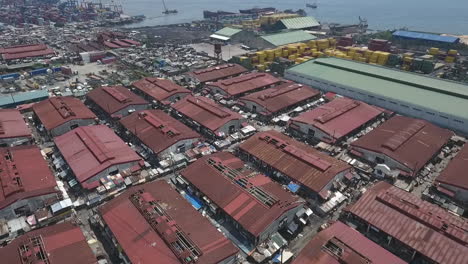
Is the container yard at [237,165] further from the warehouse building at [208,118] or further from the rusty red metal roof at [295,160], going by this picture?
the warehouse building at [208,118]

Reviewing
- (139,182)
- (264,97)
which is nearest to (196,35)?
Answer: (264,97)

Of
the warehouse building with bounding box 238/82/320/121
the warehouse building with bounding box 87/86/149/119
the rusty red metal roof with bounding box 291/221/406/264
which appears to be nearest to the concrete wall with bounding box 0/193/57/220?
the warehouse building with bounding box 87/86/149/119

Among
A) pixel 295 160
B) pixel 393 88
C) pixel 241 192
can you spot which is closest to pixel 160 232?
pixel 241 192

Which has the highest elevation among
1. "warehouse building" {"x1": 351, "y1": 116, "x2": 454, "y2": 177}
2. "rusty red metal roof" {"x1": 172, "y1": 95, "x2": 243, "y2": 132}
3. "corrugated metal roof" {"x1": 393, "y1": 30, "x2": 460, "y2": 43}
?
"corrugated metal roof" {"x1": 393, "y1": 30, "x2": 460, "y2": 43}

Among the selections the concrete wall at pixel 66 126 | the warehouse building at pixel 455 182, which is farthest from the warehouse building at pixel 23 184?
the warehouse building at pixel 455 182

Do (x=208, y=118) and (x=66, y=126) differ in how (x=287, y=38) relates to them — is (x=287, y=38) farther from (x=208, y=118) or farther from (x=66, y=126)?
(x=66, y=126)

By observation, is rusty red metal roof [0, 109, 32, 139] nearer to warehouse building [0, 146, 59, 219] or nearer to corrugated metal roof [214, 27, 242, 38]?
warehouse building [0, 146, 59, 219]
